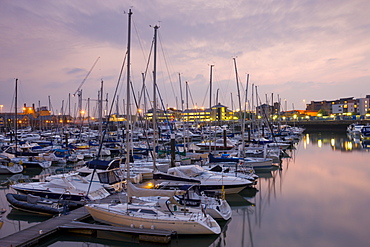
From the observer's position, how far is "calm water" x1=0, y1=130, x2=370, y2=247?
43.0ft

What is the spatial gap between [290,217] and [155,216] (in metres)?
7.66

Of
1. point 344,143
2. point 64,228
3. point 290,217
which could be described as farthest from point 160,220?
point 344,143

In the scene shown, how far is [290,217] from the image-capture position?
16.2 m

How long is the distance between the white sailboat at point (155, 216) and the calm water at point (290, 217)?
58 centimetres

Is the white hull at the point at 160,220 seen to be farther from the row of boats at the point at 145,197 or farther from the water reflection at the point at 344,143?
the water reflection at the point at 344,143

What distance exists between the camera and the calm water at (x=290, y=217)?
1311 cm

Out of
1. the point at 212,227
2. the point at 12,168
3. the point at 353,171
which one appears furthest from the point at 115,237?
the point at 353,171

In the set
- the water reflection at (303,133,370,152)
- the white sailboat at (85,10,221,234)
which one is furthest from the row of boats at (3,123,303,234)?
the water reflection at (303,133,370,152)

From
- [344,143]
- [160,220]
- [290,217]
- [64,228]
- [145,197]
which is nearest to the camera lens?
[160,220]

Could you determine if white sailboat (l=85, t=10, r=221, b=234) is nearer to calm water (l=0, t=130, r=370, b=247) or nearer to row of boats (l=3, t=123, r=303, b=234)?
row of boats (l=3, t=123, r=303, b=234)

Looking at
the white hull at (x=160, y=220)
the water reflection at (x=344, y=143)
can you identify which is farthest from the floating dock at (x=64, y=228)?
the water reflection at (x=344, y=143)

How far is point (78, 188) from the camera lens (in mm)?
17484

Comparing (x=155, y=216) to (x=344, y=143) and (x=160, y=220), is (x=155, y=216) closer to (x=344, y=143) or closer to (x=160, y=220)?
(x=160, y=220)

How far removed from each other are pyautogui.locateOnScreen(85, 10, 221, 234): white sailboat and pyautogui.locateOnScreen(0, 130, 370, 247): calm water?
580 mm
